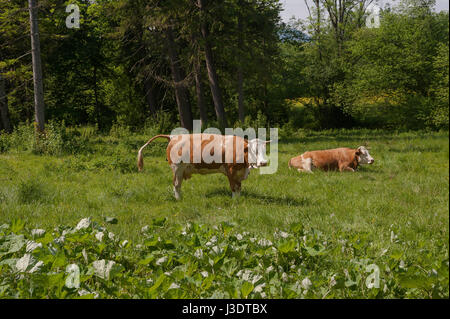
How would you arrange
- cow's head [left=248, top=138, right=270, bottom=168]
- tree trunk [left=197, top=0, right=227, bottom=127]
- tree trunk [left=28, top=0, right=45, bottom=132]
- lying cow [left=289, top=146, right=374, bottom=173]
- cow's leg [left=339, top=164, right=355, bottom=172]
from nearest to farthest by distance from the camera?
cow's head [left=248, top=138, right=270, bottom=168]
cow's leg [left=339, top=164, right=355, bottom=172]
lying cow [left=289, top=146, right=374, bottom=173]
tree trunk [left=28, top=0, right=45, bottom=132]
tree trunk [left=197, top=0, right=227, bottom=127]

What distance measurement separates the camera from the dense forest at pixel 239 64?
91.0 inches

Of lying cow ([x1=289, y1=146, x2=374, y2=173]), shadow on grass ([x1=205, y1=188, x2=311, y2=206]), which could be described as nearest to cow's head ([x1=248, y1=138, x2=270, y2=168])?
shadow on grass ([x1=205, y1=188, x2=311, y2=206])

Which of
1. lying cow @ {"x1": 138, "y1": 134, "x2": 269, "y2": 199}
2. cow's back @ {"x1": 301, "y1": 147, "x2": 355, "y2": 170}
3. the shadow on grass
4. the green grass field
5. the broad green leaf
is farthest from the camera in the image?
Result: cow's back @ {"x1": 301, "y1": 147, "x2": 355, "y2": 170}

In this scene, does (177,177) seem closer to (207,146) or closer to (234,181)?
(207,146)

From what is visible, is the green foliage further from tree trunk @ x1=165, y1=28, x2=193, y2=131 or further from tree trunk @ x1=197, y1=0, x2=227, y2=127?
tree trunk @ x1=165, y1=28, x2=193, y2=131

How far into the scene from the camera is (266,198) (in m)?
5.29

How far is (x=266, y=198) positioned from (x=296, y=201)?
555 mm

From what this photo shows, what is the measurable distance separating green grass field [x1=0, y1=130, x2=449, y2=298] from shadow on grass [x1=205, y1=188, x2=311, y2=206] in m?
0.02

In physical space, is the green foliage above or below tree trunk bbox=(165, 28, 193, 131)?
below

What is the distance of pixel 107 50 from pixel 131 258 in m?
25.6

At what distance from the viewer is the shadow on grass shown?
15.6 feet

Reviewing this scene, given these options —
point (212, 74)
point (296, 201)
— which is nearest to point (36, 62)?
point (212, 74)
